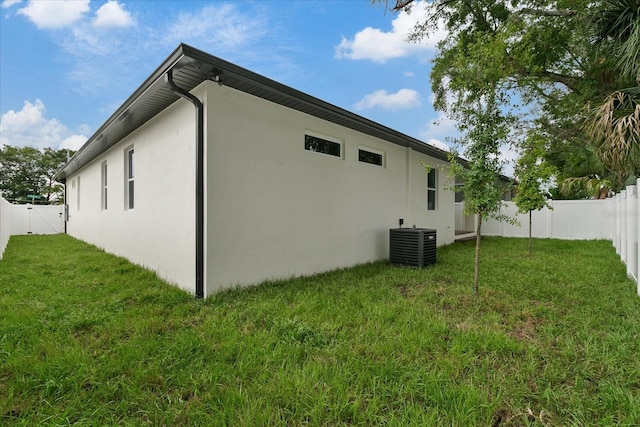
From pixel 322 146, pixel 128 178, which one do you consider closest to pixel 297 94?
pixel 322 146

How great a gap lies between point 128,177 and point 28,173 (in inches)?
1154

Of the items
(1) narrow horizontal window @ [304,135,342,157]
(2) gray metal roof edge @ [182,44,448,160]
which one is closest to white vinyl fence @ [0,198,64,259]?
(1) narrow horizontal window @ [304,135,342,157]

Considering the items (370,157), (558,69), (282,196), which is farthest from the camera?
(558,69)

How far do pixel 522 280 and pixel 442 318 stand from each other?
9.32ft

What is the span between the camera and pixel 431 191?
9766 millimetres

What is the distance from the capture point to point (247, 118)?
4.68m

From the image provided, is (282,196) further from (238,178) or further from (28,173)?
(28,173)

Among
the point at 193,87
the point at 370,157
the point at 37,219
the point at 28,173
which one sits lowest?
the point at 37,219

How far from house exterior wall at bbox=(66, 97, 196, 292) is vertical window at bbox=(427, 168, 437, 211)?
7297 mm

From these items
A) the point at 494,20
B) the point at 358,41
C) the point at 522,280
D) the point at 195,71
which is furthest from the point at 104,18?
the point at 494,20

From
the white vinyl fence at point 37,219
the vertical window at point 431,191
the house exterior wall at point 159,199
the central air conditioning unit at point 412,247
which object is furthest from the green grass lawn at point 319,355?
the white vinyl fence at point 37,219

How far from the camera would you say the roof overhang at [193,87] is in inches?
148

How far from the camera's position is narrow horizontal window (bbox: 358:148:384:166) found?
6.96 m

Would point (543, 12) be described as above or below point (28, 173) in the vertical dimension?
above
